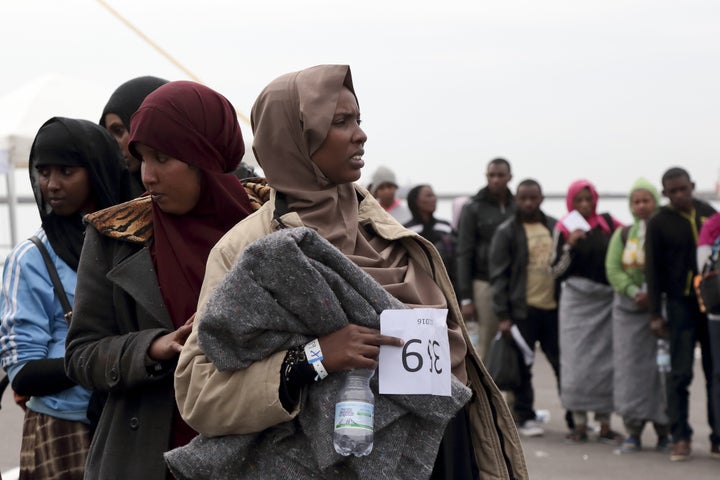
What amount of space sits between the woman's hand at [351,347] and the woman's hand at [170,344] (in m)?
0.47

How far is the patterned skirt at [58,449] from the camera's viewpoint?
13.8 feet

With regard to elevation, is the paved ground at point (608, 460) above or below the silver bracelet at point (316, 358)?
below

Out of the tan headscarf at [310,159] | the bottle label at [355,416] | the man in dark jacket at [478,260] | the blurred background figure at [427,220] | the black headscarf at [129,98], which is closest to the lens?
the bottle label at [355,416]

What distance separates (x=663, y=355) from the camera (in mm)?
9820

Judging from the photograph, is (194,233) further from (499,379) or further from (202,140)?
(499,379)

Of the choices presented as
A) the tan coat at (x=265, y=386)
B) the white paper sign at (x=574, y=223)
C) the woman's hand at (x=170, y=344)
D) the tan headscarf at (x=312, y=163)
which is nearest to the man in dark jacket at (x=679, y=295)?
the white paper sign at (x=574, y=223)

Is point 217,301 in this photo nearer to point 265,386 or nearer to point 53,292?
point 265,386

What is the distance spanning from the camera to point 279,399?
3.03 meters

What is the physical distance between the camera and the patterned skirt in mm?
4195

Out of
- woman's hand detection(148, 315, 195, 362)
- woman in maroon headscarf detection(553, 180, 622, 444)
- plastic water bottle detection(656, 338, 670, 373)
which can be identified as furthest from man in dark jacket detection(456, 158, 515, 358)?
woman's hand detection(148, 315, 195, 362)

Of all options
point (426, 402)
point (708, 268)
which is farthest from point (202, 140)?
point (708, 268)

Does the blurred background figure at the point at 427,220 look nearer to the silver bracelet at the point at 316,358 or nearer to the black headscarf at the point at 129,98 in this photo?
the black headscarf at the point at 129,98

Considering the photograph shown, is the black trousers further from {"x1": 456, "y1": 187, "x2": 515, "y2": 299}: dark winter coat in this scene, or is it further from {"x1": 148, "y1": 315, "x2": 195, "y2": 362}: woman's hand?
{"x1": 148, "y1": 315, "x2": 195, "y2": 362}: woman's hand

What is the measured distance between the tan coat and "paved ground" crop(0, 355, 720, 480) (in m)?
5.52
